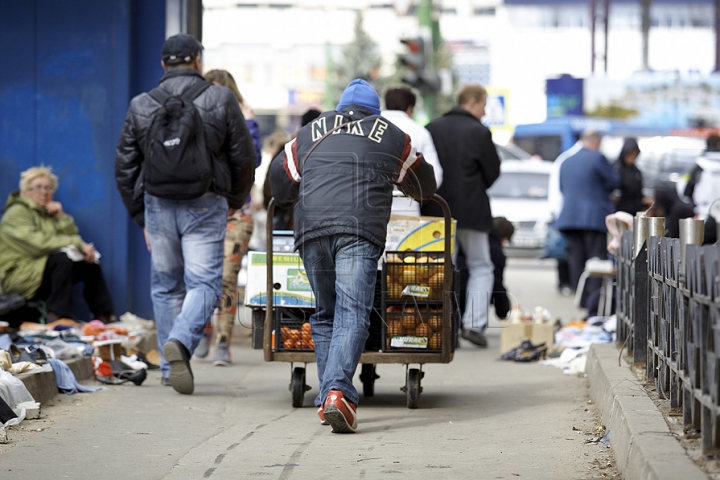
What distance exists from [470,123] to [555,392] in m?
3.37

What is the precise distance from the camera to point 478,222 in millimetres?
10461

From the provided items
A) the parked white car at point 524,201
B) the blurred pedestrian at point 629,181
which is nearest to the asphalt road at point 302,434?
Answer: the blurred pedestrian at point 629,181

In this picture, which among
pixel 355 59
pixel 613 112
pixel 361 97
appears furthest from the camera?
pixel 355 59

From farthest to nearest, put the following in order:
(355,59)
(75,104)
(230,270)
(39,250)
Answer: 1. (355,59)
2. (75,104)
3. (39,250)
4. (230,270)

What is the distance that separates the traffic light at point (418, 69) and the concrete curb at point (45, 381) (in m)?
12.6

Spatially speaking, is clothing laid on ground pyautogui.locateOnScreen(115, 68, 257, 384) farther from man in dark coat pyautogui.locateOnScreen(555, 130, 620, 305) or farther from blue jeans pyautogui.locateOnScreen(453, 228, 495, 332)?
man in dark coat pyautogui.locateOnScreen(555, 130, 620, 305)

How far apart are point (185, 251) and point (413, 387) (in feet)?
5.60

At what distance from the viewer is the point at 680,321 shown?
512cm

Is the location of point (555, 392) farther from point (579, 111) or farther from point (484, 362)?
point (579, 111)

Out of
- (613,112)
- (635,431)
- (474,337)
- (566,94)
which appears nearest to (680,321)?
(635,431)

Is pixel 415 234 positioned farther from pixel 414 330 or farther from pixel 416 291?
pixel 414 330

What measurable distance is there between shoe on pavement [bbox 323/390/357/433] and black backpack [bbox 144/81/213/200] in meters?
2.02

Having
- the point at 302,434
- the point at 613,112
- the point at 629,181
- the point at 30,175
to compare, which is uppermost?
the point at 613,112

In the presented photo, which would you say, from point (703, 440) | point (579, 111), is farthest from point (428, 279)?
point (579, 111)
